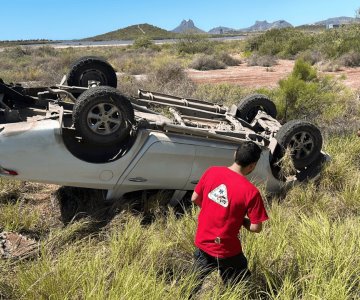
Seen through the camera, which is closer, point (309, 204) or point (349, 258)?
point (349, 258)

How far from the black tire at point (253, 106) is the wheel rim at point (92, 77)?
2.39 meters

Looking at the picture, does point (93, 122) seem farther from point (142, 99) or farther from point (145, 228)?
point (142, 99)

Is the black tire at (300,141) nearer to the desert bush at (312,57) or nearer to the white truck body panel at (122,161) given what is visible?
the white truck body panel at (122,161)

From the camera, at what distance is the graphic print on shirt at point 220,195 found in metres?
3.18

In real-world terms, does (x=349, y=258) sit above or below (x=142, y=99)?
below

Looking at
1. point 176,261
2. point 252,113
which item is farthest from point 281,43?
point 176,261

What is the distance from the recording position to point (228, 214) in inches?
126

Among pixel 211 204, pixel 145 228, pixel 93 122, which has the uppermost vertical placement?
pixel 93 122

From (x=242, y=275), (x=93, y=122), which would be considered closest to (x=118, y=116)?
(x=93, y=122)

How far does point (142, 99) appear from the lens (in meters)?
6.59

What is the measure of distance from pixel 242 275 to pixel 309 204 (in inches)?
90.5

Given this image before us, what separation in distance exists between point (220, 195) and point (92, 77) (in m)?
4.08

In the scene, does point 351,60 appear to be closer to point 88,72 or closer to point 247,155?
point 88,72

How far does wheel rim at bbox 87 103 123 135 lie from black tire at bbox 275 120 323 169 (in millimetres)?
2295
